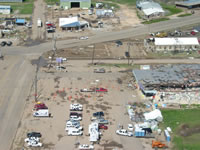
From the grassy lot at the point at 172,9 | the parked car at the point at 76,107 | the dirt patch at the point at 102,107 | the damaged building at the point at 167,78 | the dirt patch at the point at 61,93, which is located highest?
the grassy lot at the point at 172,9

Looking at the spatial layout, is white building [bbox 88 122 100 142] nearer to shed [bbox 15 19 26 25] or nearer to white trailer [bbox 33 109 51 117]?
white trailer [bbox 33 109 51 117]

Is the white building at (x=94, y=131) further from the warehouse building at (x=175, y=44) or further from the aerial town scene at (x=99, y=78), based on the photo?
the warehouse building at (x=175, y=44)

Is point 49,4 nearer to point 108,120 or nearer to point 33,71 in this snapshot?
point 33,71

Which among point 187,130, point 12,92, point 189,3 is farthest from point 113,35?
point 187,130

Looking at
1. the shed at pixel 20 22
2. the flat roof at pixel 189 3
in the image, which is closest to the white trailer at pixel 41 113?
the shed at pixel 20 22

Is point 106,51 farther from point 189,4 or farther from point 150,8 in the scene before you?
point 189,4

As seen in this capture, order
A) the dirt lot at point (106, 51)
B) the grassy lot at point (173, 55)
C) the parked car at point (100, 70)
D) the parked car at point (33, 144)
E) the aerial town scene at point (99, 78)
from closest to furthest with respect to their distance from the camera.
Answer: the parked car at point (33, 144) < the aerial town scene at point (99, 78) < the parked car at point (100, 70) < the dirt lot at point (106, 51) < the grassy lot at point (173, 55)
